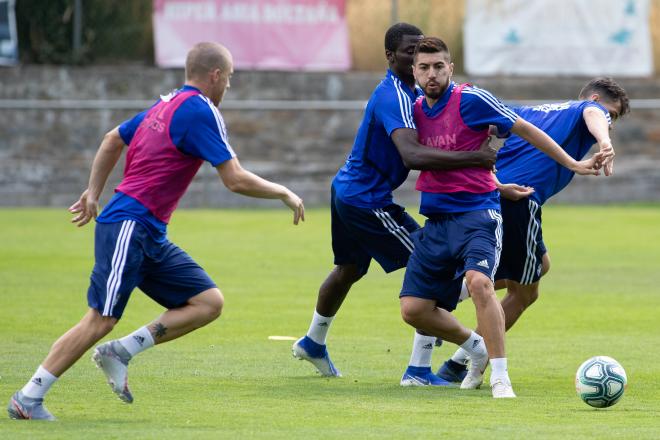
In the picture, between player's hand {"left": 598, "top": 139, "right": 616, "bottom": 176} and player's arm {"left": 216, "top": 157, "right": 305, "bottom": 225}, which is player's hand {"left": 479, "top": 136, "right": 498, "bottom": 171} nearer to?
player's hand {"left": 598, "top": 139, "right": 616, "bottom": 176}

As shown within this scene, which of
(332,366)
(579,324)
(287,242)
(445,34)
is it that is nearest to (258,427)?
(332,366)

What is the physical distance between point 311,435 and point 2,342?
4.95 meters

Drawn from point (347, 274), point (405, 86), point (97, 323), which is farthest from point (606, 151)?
point (97, 323)

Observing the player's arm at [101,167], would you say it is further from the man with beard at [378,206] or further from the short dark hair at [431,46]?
the short dark hair at [431,46]

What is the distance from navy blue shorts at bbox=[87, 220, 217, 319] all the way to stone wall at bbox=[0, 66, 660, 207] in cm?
2019

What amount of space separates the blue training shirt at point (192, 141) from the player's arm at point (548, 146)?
2.05 m

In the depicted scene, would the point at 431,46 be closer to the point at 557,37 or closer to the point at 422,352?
the point at 422,352

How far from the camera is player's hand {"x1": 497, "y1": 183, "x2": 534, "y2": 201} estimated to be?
361 inches

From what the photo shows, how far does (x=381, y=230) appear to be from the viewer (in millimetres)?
A: 9352

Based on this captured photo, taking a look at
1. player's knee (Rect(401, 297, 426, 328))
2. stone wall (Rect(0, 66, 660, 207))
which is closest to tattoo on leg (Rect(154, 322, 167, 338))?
player's knee (Rect(401, 297, 426, 328))

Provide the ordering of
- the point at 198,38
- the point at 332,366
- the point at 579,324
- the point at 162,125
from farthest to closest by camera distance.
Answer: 1. the point at 198,38
2. the point at 579,324
3. the point at 332,366
4. the point at 162,125

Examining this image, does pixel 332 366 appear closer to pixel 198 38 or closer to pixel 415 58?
pixel 415 58

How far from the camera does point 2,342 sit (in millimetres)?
11031

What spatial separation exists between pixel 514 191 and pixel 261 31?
20.2 meters
